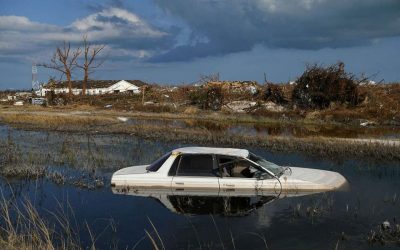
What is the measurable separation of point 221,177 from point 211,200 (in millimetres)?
695

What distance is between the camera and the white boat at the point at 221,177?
1299cm

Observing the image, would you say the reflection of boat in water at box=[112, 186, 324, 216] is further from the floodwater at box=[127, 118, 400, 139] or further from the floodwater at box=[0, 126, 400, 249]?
the floodwater at box=[127, 118, 400, 139]

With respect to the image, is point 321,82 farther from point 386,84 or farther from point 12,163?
point 12,163

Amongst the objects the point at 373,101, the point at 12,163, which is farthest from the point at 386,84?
the point at 12,163

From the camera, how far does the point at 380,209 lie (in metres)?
12.2

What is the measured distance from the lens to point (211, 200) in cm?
1277

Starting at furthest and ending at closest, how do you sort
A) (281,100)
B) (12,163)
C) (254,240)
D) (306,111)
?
(281,100) → (306,111) → (12,163) → (254,240)

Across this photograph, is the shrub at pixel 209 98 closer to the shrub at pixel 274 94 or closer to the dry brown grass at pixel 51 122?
the shrub at pixel 274 94

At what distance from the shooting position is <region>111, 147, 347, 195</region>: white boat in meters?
13.0

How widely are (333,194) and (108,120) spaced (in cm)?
2905

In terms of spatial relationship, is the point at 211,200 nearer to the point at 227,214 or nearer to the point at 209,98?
the point at 227,214

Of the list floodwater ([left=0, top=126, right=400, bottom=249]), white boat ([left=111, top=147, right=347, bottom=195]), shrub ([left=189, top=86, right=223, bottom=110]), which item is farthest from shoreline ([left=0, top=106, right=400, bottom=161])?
shrub ([left=189, top=86, right=223, bottom=110])

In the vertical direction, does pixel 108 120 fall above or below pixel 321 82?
below

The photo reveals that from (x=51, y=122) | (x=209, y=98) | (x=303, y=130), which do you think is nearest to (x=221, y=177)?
(x=303, y=130)
